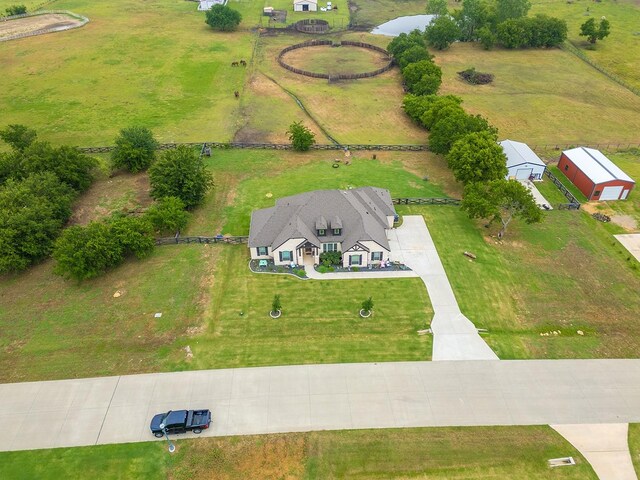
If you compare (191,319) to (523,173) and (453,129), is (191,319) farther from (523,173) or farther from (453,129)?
(523,173)

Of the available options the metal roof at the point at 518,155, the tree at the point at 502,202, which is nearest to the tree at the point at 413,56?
the metal roof at the point at 518,155

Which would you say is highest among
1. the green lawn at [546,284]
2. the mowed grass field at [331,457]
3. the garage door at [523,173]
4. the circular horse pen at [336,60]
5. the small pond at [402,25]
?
the small pond at [402,25]

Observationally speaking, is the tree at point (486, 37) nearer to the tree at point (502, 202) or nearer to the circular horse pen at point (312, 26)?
the circular horse pen at point (312, 26)

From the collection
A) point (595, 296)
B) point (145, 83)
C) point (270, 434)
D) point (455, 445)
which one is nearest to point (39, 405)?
point (270, 434)

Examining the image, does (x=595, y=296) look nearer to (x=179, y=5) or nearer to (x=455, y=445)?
(x=455, y=445)

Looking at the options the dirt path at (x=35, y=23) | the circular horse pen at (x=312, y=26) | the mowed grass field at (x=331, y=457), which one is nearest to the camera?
the mowed grass field at (x=331, y=457)

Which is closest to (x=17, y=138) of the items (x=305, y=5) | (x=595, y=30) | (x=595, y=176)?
(x=595, y=176)

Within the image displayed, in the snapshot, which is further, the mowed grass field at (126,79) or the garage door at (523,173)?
the mowed grass field at (126,79)
